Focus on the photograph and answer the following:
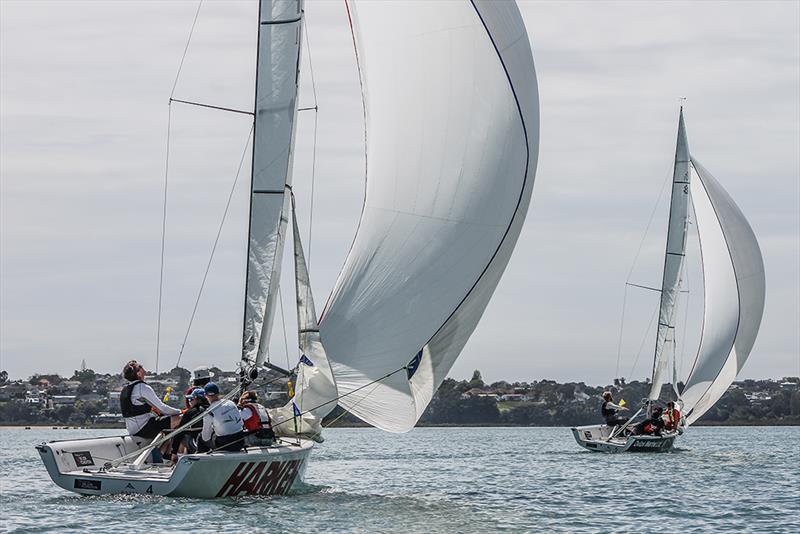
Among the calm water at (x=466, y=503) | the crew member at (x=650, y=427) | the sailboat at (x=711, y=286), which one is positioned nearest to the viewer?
the calm water at (x=466, y=503)

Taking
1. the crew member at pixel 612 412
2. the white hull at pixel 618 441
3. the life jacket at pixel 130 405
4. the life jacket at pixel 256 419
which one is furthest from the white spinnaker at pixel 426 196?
the crew member at pixel 612 412

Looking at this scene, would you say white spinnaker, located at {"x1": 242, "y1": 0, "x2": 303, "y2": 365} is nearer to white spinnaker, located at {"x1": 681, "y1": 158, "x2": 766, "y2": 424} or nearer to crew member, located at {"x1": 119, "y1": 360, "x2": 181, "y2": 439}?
crew member, located at {"x1": 119, "y1": 360, "x2": 181, "y2": 439}

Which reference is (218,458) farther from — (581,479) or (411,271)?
(581,479)

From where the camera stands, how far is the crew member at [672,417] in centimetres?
3656

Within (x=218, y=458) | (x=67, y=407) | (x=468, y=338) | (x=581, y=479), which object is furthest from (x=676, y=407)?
(x=67, y=407)

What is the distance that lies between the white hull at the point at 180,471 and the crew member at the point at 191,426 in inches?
17.9

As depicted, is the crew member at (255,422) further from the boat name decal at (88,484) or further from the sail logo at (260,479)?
the boat name decal at (88,484)

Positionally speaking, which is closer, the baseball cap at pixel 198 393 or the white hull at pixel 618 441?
the baseball cap at pixel 198 393

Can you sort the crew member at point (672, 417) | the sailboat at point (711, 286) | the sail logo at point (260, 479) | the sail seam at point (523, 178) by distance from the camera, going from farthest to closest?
1. the sailboat at point (711, 286)
2. the crew member at point (672, 417)
3. the sail seam at point (523, 178)
4. the sail logo at point (260, 479)

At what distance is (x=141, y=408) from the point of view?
18.0 m

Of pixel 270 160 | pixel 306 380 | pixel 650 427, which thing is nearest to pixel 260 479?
pixel 306 380

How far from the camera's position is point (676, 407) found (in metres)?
37.4

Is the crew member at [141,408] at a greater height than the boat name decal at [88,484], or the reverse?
the crew member at [141,408]

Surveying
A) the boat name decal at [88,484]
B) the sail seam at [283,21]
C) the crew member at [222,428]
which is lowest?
the boat name decal at [88,484]
